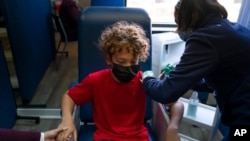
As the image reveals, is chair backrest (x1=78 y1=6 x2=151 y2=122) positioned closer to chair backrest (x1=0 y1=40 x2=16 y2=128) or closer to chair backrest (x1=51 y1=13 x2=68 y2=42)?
chair backrest (x1=0 y1=40 x2=16 y2=128)

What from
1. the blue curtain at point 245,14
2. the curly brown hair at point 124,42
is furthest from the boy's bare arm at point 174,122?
the blue curtain at point 245,14

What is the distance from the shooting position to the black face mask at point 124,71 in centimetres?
113

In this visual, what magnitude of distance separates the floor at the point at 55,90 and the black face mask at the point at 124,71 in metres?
1.15

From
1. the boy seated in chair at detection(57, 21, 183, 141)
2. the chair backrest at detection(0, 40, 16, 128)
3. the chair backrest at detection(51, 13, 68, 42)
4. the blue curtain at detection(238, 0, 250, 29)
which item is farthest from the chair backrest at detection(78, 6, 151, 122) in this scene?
the chair backrest at detection(51, 13, 68, 42)

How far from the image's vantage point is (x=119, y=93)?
1243mm

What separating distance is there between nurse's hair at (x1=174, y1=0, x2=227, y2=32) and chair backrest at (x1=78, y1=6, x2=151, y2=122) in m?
0.44

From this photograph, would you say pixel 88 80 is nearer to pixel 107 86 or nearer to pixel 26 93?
pixel 107 86

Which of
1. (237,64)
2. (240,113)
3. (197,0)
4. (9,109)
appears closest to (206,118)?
(240,113)

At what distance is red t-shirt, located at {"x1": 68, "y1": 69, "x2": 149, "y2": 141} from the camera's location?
1230mm

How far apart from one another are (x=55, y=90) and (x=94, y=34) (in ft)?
4.73

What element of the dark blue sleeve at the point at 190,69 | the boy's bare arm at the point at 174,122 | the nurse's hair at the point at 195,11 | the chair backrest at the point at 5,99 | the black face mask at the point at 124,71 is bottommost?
the chair backrest at the point at 5,99

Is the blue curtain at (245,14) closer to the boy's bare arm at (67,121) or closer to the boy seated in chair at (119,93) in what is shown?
the boy seated in chair at (119,93)

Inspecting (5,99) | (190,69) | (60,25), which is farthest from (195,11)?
(60,25)

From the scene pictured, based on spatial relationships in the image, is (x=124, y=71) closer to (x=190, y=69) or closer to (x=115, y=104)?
(x=115, y=104)
